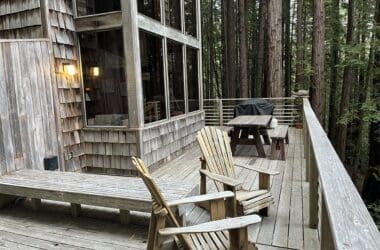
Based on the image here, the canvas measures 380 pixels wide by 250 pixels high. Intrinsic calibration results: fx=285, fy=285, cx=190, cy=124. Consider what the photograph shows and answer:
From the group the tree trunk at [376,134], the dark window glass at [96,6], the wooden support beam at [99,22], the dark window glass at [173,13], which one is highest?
the dark window glass at [173,13]

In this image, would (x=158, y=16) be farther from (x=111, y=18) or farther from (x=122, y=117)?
(x=122, y=117)

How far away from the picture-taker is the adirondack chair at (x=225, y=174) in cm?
256

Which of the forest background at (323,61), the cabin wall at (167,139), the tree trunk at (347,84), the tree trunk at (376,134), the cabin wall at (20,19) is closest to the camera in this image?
the cabin wall at (20,19)

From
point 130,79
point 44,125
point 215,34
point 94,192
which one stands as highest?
point 215,34

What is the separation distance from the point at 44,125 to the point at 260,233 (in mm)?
3248

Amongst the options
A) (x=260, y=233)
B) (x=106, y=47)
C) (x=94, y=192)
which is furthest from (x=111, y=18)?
(x=260, y=233)

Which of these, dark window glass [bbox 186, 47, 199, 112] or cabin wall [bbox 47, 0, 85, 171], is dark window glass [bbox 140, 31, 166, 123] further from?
dark window glass [bbox 186, 47, 199, 112]

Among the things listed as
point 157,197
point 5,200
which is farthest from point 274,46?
point 157,197

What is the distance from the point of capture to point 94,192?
2.74m

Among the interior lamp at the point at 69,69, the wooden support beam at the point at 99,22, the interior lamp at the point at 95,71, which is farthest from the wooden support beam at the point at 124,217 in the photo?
the wooden support beam at the point at 99,22

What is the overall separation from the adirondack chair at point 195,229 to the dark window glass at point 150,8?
338 cm

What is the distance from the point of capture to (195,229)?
1561mm

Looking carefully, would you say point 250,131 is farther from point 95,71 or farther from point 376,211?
point 376,211

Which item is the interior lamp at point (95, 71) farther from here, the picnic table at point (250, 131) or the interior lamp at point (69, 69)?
the picnic table at point (250, 131)
